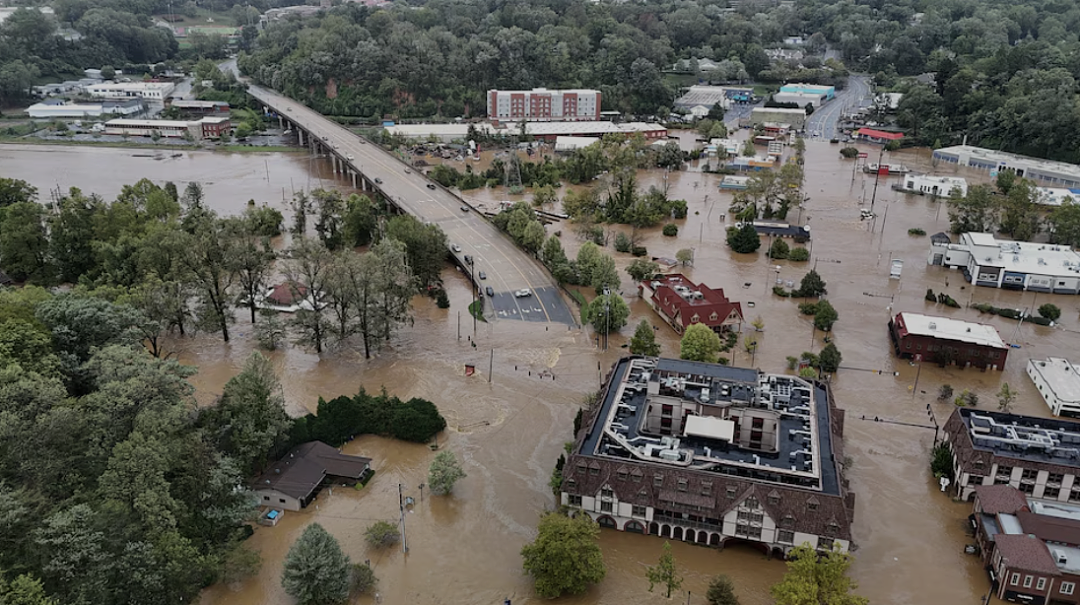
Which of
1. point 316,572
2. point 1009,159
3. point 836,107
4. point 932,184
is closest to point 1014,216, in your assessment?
point 932,184

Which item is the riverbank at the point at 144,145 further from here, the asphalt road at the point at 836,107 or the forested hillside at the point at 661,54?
the asphalt road at the point at 836,107

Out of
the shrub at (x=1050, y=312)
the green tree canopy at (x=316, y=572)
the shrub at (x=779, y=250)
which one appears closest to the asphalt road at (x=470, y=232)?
the shrub at (x=779, y=250)

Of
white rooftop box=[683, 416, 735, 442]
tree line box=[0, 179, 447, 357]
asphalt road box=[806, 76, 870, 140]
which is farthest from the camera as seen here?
asphalt road box=[806, 76, 870, 140]

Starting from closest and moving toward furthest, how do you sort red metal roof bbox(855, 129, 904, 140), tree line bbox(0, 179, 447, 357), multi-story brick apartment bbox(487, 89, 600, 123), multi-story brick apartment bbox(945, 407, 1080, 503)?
multi-story brick apartment bbox(945, 407, 1080, 503) → tree line bbox(0, 179, 447, 357) → red metal roof bbox(855, 129, 904, 140) → multi-story brick apartment bbox(487, 89, 600, 123)

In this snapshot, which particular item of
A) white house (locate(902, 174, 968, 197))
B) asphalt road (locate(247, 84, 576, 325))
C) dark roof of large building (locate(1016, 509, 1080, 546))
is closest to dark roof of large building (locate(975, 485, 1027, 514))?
dark roof of large building (locate(1016, 509, 1080, 546))

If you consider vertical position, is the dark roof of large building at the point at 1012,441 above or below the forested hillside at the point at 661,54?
below

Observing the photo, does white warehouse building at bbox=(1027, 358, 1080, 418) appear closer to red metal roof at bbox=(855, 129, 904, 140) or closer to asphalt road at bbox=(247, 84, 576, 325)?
asphalt road at bbox=(247, 84, 576, 325)
